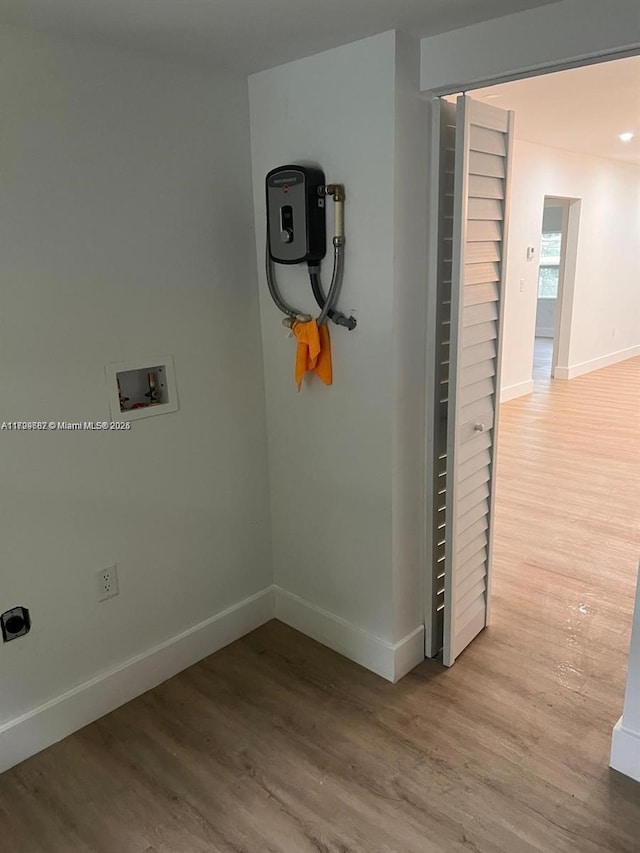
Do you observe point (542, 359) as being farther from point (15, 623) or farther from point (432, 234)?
point (15, 623)

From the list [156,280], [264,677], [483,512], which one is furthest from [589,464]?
[156,280]

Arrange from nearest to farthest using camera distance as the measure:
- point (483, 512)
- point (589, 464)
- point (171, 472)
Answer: point (171, 472), point (483, 512), point (589, 464)

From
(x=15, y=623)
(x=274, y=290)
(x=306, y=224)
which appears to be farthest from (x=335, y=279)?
(x=15, y=623)

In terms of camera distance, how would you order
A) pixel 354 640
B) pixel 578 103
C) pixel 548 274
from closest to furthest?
pixel 354 640
pixel 578 103
pixel 548 274

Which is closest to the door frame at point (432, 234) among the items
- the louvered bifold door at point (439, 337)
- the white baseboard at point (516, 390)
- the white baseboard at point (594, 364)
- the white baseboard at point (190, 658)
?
the louvered bifold door at point (439, 337)

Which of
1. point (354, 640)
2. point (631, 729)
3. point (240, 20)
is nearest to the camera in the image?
point (240, 20)

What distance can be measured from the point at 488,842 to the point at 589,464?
3326 millimetres

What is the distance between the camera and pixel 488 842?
5.62 feet

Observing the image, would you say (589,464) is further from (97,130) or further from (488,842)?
(97,130)

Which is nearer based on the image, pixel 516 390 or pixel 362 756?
pixel 362 756

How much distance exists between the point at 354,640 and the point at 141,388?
1.27 metres

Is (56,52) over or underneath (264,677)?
over

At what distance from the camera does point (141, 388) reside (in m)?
2.23

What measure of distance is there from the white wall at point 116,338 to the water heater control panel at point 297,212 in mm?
229
